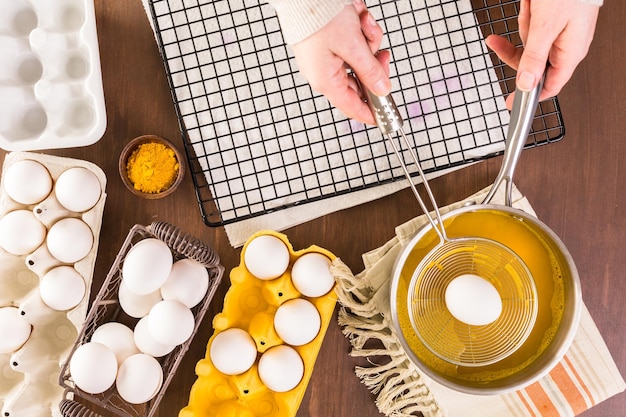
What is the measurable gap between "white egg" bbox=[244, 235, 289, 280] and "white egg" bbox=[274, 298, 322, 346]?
0.15 feet

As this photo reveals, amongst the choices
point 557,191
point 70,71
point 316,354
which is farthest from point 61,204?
point 557,191

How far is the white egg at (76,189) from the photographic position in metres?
0.68

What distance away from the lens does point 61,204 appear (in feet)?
2.31

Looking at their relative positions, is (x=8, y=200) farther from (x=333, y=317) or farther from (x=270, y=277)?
(x=333, y=317)

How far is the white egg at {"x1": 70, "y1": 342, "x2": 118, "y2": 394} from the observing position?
65 cm

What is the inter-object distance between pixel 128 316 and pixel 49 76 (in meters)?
0.33

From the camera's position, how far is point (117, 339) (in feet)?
2.33

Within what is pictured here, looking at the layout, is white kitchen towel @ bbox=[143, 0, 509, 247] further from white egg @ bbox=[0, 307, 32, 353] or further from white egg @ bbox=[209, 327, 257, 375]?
white egg @ bbox=[0, 307, 32, 353]

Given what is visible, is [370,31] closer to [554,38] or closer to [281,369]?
[554,38]

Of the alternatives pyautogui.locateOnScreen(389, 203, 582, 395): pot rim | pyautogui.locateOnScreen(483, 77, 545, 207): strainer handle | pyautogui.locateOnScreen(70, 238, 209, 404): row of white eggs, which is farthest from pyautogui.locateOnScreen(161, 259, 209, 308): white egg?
pyautogui.locateOnScreen(483, 77, 545, 207): strainer handle

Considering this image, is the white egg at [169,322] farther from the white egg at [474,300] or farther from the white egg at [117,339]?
the white egg at [474,300]

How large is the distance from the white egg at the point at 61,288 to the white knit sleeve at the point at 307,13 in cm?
42

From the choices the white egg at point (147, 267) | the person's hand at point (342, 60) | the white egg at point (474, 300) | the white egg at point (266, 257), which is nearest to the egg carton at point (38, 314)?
the white egg at point (147, 267)

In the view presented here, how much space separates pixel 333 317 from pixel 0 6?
0.59m
